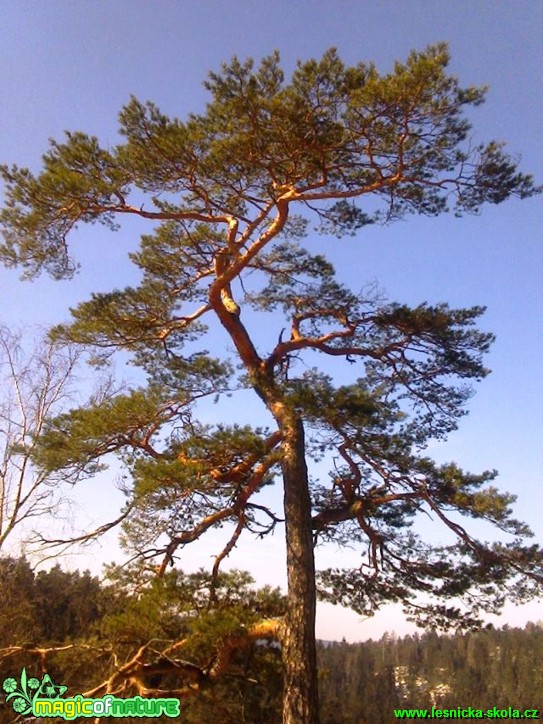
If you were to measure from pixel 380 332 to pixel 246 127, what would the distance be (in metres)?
3.18

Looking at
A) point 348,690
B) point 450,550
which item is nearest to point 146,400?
point 450,550

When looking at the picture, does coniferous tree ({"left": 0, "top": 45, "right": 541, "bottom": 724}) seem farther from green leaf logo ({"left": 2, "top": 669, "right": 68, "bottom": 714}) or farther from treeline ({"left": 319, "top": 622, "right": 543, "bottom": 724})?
treeline ({"left": 319, "top": 622, "right": 543, "bottom": 724})

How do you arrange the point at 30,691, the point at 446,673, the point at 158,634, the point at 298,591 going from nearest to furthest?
1. the point at 158,634
2. the point at 298,591
3. the point at 30,691
4. the point at 446,673

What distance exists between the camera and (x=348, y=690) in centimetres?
2750

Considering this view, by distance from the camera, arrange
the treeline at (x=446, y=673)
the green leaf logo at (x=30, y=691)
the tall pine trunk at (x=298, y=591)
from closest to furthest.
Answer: the tall pine trunk at (x=298, y=591) → the green leaf logo at (x=30, y=691) → the treeline at (x=446, y=673)

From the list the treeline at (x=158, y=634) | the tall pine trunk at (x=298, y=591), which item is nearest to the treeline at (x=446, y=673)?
the treeline at (x=158, y=634)

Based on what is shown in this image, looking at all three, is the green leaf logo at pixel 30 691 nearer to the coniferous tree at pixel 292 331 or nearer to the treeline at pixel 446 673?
the coniferous tree at pixel 292 331

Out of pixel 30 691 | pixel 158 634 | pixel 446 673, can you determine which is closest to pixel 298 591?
pixel 158 634

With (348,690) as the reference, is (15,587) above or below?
above

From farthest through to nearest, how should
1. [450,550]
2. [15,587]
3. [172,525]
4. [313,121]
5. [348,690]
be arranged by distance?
[348,690], [15,587], [450,550], [172,525], [313,121]

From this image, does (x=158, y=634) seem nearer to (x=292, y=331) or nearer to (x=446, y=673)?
(x=292, y=331)

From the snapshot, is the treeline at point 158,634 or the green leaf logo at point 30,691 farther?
the green leaf logo at point 30,691

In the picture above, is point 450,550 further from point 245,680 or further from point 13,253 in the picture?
point 13,253

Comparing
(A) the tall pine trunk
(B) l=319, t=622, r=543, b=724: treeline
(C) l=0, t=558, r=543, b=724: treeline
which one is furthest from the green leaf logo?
(B) l=319, t=622, r=543, b=724: treeline
